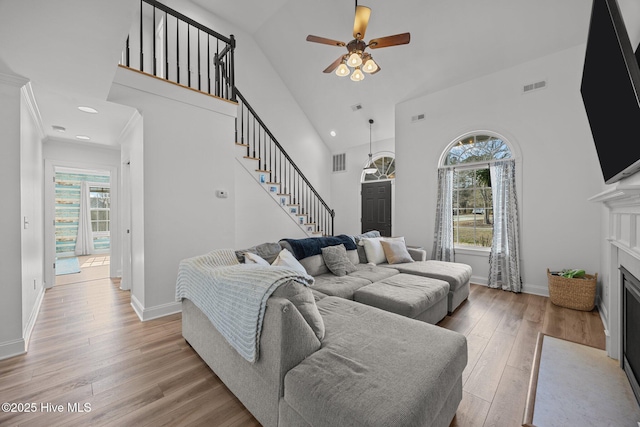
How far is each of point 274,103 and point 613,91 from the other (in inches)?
223

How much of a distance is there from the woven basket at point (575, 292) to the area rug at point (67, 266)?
8.04 meters

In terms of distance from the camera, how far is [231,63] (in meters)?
3.82

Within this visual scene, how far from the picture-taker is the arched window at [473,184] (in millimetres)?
4328

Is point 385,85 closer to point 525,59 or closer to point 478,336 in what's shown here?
point 525,59

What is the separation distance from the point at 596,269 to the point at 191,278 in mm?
4779

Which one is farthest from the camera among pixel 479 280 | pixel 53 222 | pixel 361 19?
pixel 479 280

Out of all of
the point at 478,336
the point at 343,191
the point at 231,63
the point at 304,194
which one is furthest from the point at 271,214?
the point at 478,336

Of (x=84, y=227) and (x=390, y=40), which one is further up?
(x=390, y=40)

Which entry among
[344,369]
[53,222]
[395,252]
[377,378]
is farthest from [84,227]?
[377,378]

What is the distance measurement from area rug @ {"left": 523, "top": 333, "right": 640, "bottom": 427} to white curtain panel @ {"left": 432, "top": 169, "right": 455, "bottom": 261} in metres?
2.34

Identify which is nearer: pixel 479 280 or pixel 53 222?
pixel 53 222

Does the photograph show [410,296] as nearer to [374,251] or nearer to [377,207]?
[374,251]

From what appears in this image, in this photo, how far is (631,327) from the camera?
1.83 m

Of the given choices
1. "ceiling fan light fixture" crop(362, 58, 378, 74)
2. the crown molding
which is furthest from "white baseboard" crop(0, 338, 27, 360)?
"ceiling fan light fixture" crop(362, 58, 378, 74)
